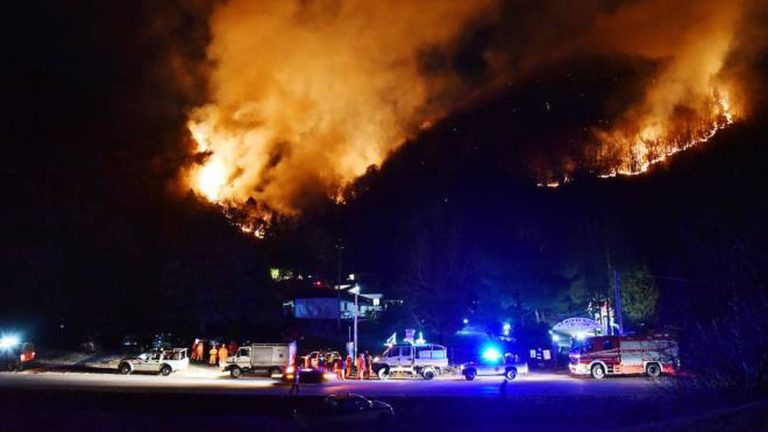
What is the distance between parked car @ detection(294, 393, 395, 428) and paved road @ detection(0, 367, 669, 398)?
19.4ft

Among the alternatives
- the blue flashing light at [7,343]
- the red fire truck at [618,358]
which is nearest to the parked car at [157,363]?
the blue flashing light at [7,343]

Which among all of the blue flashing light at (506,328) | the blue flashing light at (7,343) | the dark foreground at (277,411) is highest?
the blue flashing light at (506,328)

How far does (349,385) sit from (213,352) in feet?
45.4

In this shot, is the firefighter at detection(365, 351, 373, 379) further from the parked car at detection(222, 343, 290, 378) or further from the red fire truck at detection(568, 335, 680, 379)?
the red fire truck at detection(568, 335, 680, 379)

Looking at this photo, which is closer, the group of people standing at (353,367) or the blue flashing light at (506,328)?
the group of people standing at (353,367)

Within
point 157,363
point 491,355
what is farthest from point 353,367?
point 157,363

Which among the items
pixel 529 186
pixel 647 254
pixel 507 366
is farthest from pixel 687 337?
pixel 529 186

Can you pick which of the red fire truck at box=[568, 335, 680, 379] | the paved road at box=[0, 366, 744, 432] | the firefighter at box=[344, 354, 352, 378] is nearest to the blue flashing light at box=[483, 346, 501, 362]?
the paved road at box=[0, 366, 744, 432]

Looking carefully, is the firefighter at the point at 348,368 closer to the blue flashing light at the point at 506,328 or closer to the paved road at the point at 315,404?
the paved road at the point at 315,404

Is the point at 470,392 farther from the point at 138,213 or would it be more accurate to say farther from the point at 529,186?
the point at 529,186

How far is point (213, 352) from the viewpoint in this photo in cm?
4325

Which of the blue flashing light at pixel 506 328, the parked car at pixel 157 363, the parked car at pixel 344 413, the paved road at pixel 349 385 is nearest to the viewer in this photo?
the parked car at pixel 344 413

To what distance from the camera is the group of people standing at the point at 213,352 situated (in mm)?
42294

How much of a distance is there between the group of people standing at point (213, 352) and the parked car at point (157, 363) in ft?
9.12
